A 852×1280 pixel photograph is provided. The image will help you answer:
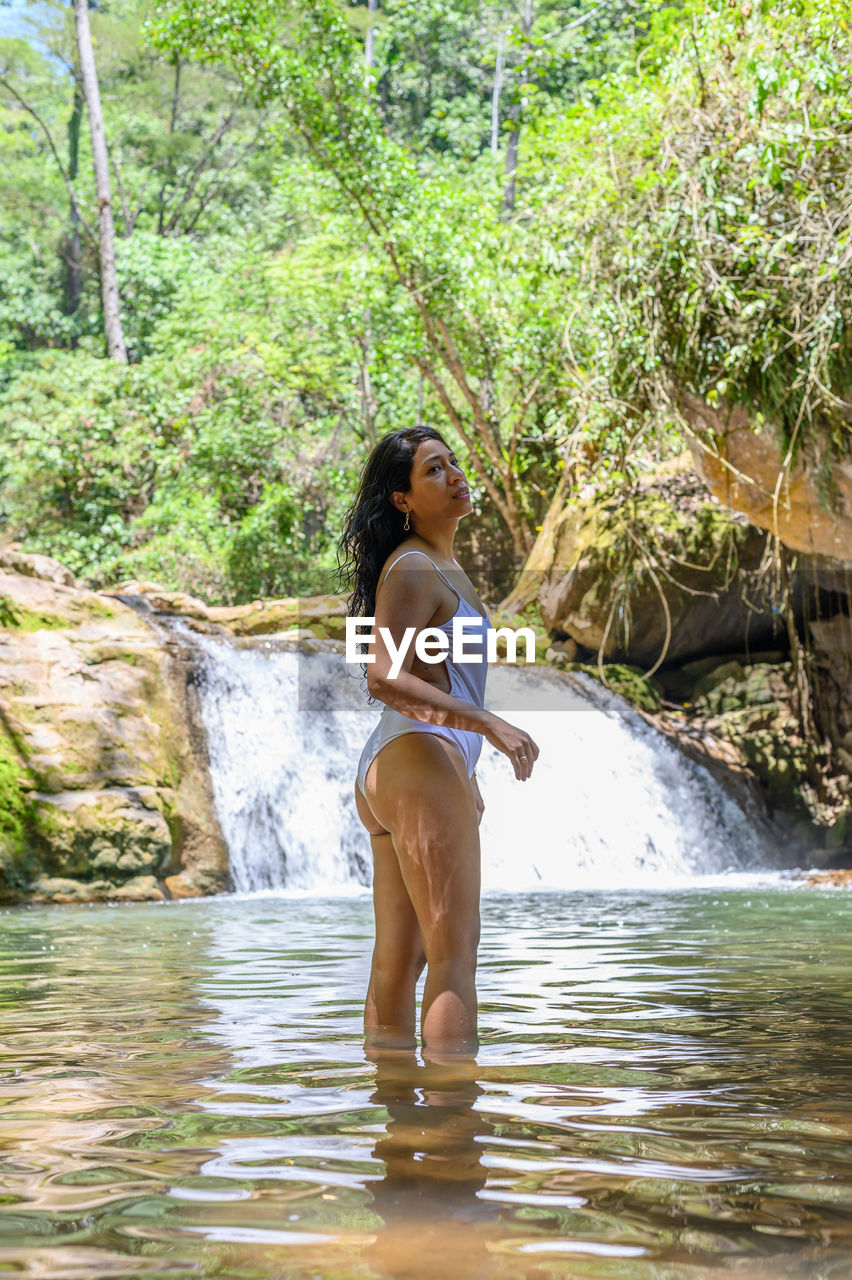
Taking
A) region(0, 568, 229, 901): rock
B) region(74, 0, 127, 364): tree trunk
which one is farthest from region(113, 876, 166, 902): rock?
region(74, 0, 127, 364): tree trunk

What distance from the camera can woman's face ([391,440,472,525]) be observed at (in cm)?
365

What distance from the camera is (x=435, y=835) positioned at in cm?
330

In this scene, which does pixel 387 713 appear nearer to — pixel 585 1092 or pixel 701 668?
pixel 585 1092

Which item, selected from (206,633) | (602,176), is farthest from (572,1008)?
(206,633)

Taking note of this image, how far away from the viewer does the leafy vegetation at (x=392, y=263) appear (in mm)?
10062

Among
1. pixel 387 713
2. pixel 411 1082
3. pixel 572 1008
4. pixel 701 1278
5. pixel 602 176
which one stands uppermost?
pixel 602 176

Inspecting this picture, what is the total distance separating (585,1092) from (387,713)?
1.08 metres

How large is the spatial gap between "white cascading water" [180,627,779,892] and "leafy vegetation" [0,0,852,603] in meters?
3.03

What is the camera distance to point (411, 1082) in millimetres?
3225

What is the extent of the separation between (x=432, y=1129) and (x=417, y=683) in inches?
42.5

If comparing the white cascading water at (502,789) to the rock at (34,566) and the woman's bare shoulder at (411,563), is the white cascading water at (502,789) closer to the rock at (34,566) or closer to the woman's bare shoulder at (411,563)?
the rock at (34,566)

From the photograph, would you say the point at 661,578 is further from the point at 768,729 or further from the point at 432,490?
the point at 432,490

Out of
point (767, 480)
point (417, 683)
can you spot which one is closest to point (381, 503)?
point (417, 683)

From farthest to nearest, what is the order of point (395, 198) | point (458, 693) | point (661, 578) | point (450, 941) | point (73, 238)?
point (73, 238) < point (395, 198) < point (661, 578) < point (458, 693) < point (450, 941)
